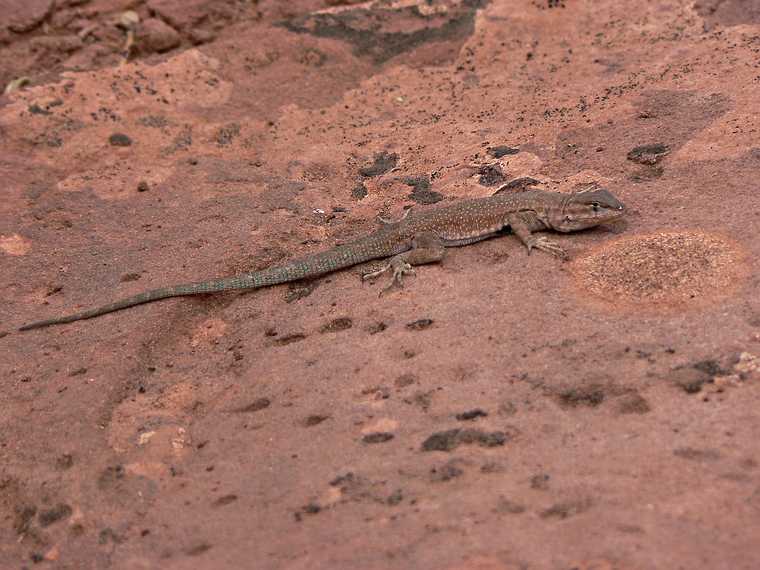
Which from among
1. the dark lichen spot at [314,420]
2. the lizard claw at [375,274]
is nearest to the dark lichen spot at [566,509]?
the dark lichen spot at [314,420]

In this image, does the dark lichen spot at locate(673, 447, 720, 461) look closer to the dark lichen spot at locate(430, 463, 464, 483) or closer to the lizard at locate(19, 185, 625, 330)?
the dark lichen spot at locate(430, 463, 464, 483)

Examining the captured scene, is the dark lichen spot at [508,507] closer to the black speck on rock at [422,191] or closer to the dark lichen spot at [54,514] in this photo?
the dark lichen spot at [54,514]

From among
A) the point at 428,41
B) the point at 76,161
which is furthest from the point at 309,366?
the point at 428,41

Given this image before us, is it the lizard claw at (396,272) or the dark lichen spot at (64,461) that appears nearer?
the dark lichen spot at (64,461)

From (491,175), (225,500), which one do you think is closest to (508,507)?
(225,500)

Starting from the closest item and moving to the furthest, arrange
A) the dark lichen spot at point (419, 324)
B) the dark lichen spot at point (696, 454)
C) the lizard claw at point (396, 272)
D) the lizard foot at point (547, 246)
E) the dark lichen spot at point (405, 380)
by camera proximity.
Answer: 1. the dark lichen spot at point (696, 454)
2. the dark lichen spot at point (405, 380)
3. the dark lichen spot at point (419, 324)
4. the lizard foot at point (547, 246)
5. the lizard claw at point (396, 272)

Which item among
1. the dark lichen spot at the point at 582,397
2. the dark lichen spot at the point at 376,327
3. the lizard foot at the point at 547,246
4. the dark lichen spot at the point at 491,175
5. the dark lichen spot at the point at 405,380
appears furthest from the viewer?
the dark lichen spot at the point at 491,175
